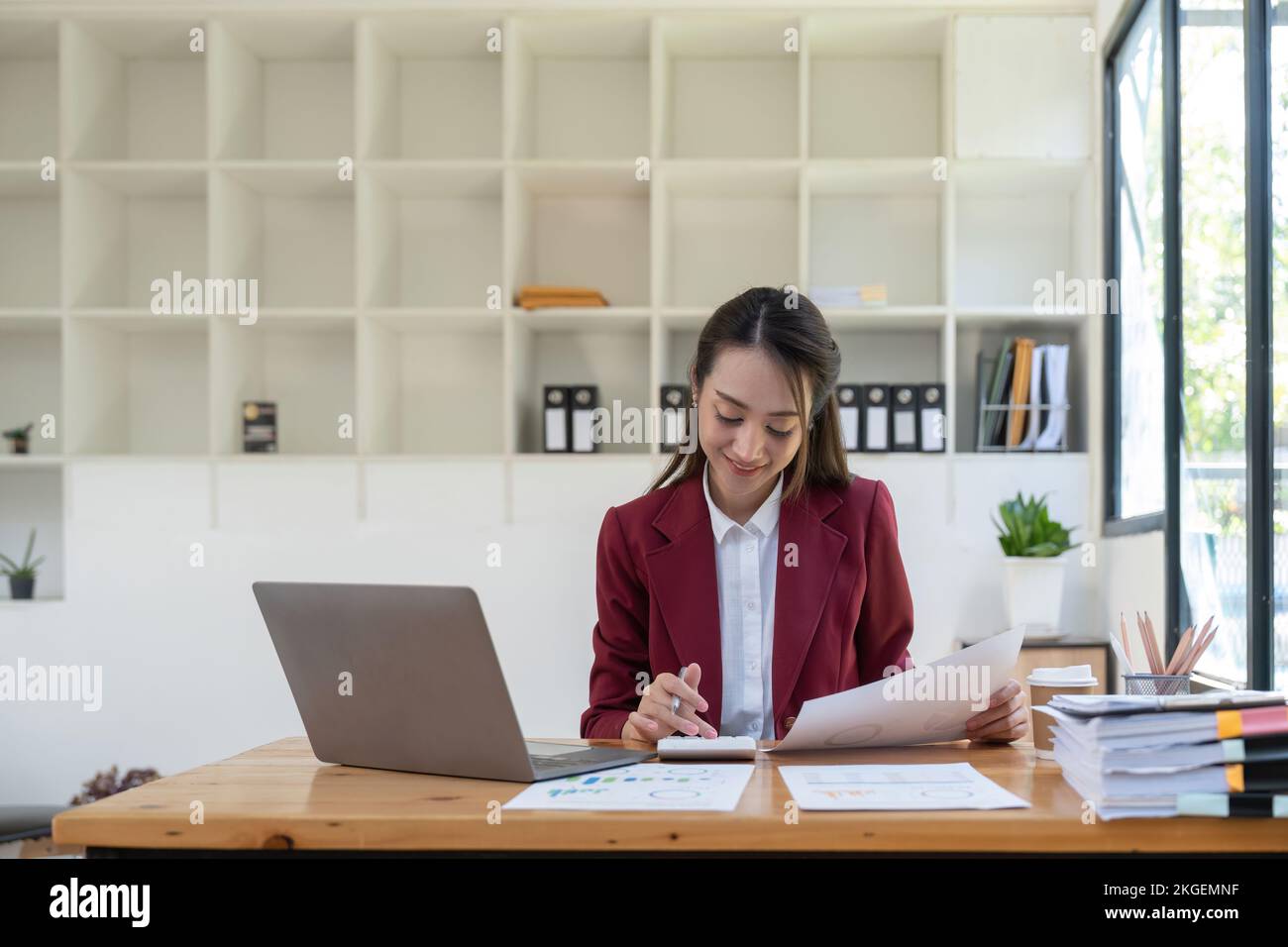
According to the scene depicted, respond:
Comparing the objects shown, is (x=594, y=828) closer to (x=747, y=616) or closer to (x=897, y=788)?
(x=897, y=788)

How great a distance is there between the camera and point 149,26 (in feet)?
13.2

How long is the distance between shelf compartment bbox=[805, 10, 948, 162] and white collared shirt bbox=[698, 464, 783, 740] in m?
2.59

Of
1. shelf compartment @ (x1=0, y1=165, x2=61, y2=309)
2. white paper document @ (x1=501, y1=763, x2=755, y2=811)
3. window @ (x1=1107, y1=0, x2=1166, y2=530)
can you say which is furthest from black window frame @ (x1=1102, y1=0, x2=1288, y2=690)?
shelf compartment @ (x1=0, y1=165, x2=61, y2=309)

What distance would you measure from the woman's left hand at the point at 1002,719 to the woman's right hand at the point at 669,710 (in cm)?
31

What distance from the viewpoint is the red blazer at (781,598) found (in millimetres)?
1846

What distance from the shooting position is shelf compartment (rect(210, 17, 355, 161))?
13.4 ft

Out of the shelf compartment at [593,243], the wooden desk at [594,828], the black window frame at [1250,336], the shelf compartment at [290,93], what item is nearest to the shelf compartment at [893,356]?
the shelf compartment at [593,243]

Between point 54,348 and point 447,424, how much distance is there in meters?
1.39

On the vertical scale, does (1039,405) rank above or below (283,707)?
above

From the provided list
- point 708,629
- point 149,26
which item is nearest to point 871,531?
point 708,629

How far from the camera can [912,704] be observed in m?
1.34

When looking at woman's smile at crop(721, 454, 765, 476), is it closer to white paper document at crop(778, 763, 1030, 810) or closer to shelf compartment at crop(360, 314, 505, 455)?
white paper document at crop(778, 763, 1030, 810)
